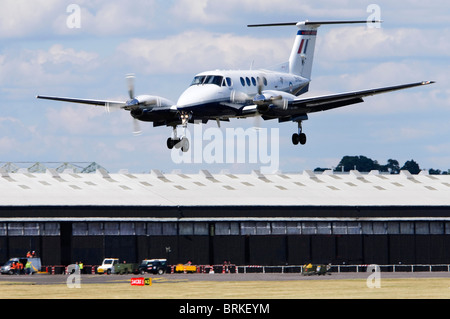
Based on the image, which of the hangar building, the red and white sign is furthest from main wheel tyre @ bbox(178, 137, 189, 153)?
the hangar building

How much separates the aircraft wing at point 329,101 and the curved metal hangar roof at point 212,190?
40788mm

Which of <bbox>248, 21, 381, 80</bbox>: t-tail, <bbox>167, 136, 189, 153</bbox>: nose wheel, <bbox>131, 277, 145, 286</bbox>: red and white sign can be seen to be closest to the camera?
<bbox>167, 136, 189, 153</bbox>: nose wheel

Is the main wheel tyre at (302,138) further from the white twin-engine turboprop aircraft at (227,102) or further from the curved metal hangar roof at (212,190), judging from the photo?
the curved metal hangar roof at (212,190)

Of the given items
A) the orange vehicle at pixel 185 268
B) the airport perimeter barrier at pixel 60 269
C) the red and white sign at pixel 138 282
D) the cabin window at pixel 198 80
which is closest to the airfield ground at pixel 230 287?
the red and white sign at pixel 138 282

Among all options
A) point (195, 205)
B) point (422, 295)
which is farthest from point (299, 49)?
point (195, 205)

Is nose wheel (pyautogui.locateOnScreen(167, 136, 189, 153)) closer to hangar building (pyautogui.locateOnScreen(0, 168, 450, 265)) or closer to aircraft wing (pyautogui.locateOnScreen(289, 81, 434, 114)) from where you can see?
aircraft wing (pyautogui.locateOnScreen(289, 81, 434, 114))

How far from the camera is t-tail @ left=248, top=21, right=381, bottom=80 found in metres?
91.8

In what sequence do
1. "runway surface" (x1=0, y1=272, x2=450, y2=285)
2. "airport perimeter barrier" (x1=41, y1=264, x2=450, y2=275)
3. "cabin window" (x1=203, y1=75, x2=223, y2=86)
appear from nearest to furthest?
"cabin window" (x1=203, y1=75, x2=223, y2=86)
"runway surface" (x1=0, y1=272, x2=450, y2=285)
"airport perimeter barrier" (x1=41, y1=264, x2=450, y2=275)

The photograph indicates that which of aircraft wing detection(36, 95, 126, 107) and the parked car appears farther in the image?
the parked car

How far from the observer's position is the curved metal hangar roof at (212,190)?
396ft

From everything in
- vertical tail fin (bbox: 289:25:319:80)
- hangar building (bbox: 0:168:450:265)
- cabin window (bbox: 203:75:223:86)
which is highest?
vertical tail fin (bbox: 289:25:319:80)

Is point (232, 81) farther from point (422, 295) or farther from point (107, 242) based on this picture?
point (107, 242)

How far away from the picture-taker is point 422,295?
82438 millimetres

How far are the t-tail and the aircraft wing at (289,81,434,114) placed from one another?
880cm
